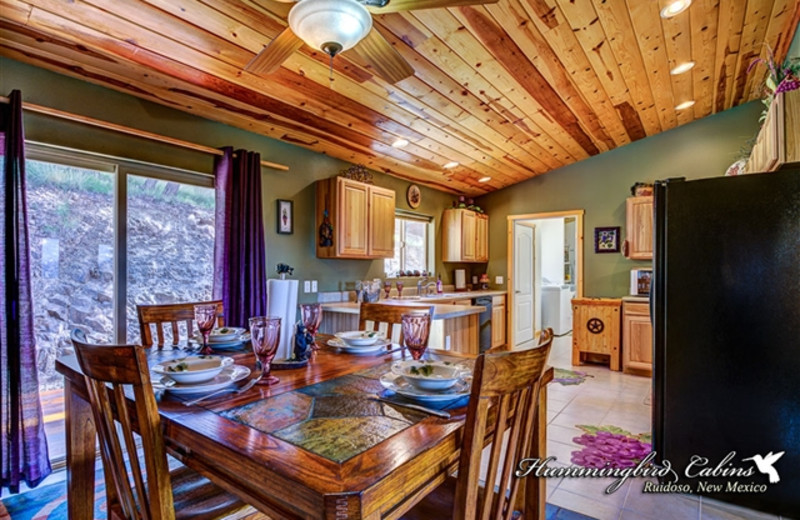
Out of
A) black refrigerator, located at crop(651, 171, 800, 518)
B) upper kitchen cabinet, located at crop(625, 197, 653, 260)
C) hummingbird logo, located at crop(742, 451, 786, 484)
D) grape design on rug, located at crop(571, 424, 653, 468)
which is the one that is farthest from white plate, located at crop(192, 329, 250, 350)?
upper kitchen cabinet, located at crop(625, 197, 653, 260)

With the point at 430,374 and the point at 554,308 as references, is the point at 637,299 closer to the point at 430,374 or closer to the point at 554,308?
the point at 554,308

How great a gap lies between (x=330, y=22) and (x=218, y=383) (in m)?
1.33

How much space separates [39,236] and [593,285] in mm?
5827

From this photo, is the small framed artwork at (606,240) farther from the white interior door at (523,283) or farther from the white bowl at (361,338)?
the white bowl at (361,338)

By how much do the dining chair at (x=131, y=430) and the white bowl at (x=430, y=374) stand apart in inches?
26.1

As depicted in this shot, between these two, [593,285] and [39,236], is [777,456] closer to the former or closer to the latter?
[593,285]

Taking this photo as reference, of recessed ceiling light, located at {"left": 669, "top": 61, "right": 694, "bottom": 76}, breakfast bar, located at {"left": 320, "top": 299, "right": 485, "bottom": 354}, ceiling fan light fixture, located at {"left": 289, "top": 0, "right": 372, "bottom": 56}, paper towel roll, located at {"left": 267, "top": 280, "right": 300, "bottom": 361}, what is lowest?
breakfast bar, located at {"left": 320, "top": 299, "right": 485, "bottom": 354}

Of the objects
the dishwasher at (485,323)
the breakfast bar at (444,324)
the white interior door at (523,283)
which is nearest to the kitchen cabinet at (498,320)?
the dishwasher at (485,323)

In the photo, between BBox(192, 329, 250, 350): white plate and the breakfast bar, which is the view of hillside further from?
BBox(192, 329, 250, 350): white plate

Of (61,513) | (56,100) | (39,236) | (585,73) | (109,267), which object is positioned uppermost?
(585,73)

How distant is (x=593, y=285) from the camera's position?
553 centimetres

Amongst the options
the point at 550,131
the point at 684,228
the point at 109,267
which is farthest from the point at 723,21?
the point at 109,267

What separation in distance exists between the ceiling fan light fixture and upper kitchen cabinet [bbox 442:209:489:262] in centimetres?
429

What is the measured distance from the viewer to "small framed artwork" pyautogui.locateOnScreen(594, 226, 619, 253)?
5355 millimetres
